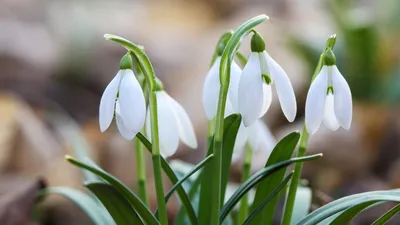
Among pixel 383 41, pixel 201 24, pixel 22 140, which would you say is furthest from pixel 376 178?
pixel 201 24

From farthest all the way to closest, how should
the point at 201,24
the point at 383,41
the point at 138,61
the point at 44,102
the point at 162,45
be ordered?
the point at 201,24 < the point at 162,45 < the point at 44,102 < the point at 383,41 < the point at 138,61

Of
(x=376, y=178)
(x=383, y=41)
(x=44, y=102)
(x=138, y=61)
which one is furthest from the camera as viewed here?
(x=44, y=102)

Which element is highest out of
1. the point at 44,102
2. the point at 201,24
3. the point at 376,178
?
the point at 201,24

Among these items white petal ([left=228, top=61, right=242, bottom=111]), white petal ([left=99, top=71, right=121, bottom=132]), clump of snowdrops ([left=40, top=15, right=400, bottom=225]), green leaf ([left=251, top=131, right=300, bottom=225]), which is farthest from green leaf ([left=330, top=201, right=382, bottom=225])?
white petal ([left=99, top=71, right=121, bottom=132])

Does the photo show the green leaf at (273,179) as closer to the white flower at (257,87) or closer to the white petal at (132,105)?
the white flower at (257,87)

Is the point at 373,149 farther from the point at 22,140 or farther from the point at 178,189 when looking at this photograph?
the point at 178,189

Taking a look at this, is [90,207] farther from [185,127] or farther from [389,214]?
[389,214]

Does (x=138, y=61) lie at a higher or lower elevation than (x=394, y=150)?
higher
